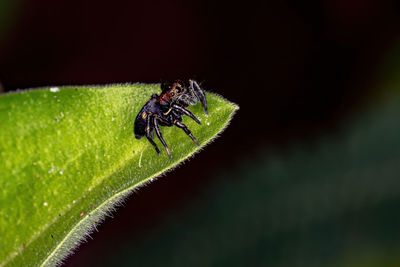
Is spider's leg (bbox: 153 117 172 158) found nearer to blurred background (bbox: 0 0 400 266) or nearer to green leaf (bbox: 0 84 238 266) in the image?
green leaf (bbox: 0 84 238 266)

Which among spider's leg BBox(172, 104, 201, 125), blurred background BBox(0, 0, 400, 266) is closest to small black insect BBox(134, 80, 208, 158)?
spider's leg BBox(172, 104, 201, 125)

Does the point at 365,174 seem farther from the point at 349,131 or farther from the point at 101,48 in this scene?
the point at 101,48

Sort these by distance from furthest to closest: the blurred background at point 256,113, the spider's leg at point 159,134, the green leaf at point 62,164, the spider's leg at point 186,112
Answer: the blurred background at point 256,113, the spider's leg at point 186,112, the spider's leg at point 159,134, the green leaf at point 62,164

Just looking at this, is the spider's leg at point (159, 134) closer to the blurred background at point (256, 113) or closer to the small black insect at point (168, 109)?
the small black insect at point (168, 109)

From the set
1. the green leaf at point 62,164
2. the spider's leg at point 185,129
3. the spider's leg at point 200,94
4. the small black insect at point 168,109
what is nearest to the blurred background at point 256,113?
the small black insect at point 168,109

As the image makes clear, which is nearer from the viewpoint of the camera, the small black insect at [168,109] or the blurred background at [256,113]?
the small black insect at [168,109]

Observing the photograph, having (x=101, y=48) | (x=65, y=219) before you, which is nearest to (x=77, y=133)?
(x=65, y=219)
